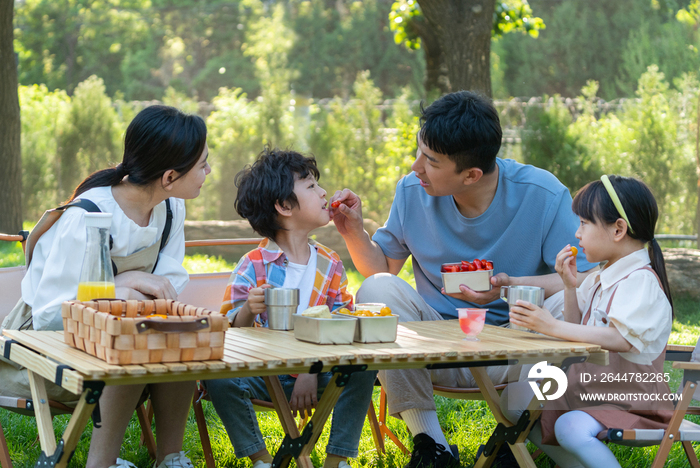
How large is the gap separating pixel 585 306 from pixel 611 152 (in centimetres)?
776

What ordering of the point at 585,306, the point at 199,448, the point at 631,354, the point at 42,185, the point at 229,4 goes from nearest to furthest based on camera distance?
the point at 631,354
the point at 585,306
the point at 199,448
the point at 42,185
the point at 229,4

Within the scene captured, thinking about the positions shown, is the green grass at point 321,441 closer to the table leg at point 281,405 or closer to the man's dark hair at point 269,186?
the table leg at point 281,405

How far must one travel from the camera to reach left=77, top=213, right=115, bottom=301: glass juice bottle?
1935mm

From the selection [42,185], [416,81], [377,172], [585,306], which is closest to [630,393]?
[585,306]

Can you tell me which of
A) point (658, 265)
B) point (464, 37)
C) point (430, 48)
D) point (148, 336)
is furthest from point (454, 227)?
point (430, 48)

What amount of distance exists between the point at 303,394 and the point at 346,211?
2.68 feet

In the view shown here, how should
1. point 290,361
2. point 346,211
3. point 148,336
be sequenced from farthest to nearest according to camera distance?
point 346,211
point 290,361
point 148,336

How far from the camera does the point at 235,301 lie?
2492 millimetres

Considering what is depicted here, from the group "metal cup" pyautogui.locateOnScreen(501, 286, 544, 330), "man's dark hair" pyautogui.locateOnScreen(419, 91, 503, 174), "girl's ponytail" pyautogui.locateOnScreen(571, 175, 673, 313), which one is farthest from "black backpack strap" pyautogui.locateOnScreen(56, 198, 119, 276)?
"girl's ponytail" pyautogui.locateOnScreen(571, 175, 673, 313)

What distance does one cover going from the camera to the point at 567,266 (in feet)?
7.50

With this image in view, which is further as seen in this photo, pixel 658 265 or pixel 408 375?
pixel 408 375

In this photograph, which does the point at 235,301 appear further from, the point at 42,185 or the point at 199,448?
the point at 42,185

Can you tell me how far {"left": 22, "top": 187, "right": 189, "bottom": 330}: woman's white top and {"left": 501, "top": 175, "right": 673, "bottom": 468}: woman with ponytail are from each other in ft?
4.23

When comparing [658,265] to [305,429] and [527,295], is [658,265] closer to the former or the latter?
[527,295]
